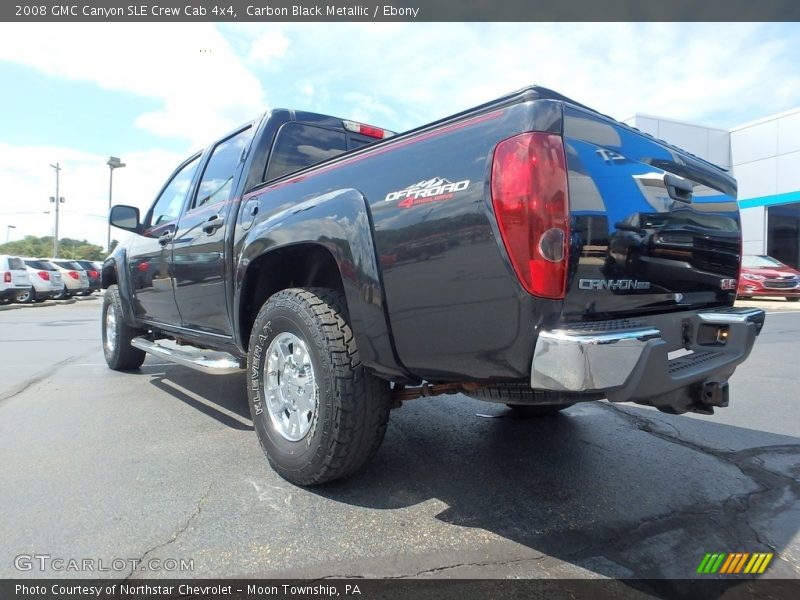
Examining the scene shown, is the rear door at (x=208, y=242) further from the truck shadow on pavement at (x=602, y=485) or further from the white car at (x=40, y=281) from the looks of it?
the white car at (x=40, y=281)

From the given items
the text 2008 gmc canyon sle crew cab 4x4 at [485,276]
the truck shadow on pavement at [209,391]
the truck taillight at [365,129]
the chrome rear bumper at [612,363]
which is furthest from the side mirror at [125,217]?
the chrome rear bumper at [612,363]

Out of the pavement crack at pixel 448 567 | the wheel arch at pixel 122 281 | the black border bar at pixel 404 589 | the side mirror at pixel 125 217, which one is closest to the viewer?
the black border bar at pixel 404 589

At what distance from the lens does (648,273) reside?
236cm

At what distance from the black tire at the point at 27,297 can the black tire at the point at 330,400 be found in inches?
840

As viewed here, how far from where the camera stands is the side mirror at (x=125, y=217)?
5105mm

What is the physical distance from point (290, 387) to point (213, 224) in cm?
152

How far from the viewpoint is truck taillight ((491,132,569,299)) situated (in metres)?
1.96

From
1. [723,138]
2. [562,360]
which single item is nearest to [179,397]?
[562,360]

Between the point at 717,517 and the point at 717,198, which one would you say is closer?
the point at 717,517

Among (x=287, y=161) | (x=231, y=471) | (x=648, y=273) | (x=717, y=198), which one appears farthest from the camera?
(x=287, y=161)

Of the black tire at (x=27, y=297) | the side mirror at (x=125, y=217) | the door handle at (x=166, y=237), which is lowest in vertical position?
the black tire at (x=27, y=297)

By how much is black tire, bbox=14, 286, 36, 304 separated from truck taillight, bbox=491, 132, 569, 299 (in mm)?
22630

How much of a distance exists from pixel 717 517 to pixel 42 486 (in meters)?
3.58

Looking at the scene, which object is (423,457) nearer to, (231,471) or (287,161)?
(231,471)
